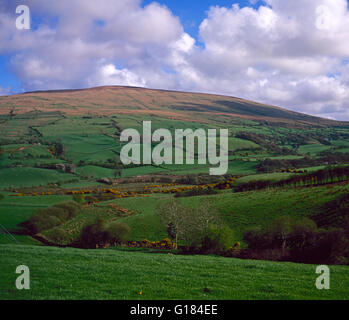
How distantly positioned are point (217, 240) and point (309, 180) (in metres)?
50.1

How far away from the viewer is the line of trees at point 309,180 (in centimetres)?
7331

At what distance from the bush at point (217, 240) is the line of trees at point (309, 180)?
4336 cm

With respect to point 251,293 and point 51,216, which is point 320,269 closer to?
point 251,293

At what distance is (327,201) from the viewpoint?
173 feet

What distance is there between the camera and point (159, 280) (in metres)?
15.5

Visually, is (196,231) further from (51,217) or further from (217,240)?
(51,217)

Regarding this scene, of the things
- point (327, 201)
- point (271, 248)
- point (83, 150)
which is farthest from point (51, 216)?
point (83, 150)

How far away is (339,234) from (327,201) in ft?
87.6

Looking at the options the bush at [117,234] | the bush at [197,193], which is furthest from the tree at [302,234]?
the bush at [197,193]

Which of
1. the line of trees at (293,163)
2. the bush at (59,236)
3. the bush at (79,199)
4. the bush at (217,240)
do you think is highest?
the line of trees at (293,163)

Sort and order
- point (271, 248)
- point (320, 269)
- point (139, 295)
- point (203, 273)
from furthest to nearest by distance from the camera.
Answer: point (271, 248) < point (320, 269) < point (203, 273) < point (139, 295)

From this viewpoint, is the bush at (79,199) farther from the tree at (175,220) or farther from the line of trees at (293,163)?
the line of trees at (293,163)

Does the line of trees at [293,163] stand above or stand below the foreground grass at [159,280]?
above
